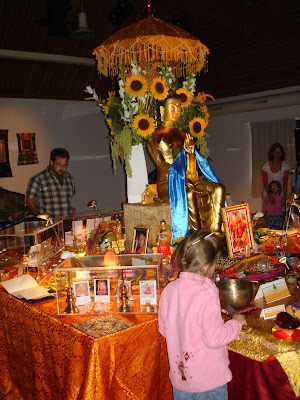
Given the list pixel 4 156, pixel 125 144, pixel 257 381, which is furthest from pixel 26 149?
pixel 257 381

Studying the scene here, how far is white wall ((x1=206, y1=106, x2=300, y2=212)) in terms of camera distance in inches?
372

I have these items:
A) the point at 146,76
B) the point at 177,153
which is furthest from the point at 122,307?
the point at 146,76

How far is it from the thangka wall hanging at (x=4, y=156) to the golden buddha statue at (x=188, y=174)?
15.9 ft

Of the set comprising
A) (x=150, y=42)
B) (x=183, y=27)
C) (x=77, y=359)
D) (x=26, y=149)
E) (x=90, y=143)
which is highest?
(x=183, y=27)

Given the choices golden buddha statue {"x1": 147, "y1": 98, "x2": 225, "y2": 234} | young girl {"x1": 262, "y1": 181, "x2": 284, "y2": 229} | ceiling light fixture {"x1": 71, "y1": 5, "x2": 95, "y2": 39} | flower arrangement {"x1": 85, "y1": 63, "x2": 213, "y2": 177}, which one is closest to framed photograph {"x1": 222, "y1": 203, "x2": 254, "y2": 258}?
golden buddha statue {"x1": 147, "y1": 98, "x2": 225, "y2": 234}

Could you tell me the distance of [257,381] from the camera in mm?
2127

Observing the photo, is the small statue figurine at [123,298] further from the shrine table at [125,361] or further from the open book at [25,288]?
the open book at [25,288]

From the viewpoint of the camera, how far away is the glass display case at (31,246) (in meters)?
3.19

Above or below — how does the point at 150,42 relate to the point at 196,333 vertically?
above

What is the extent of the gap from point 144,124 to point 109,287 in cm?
173

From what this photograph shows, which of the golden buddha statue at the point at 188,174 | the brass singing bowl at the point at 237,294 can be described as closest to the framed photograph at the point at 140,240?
the golden buddha statue at the point at 188,174

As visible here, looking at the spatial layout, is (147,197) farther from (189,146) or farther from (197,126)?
(197,126)

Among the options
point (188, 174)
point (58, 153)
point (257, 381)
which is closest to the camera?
point (257, 381)

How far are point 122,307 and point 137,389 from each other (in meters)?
0.42
